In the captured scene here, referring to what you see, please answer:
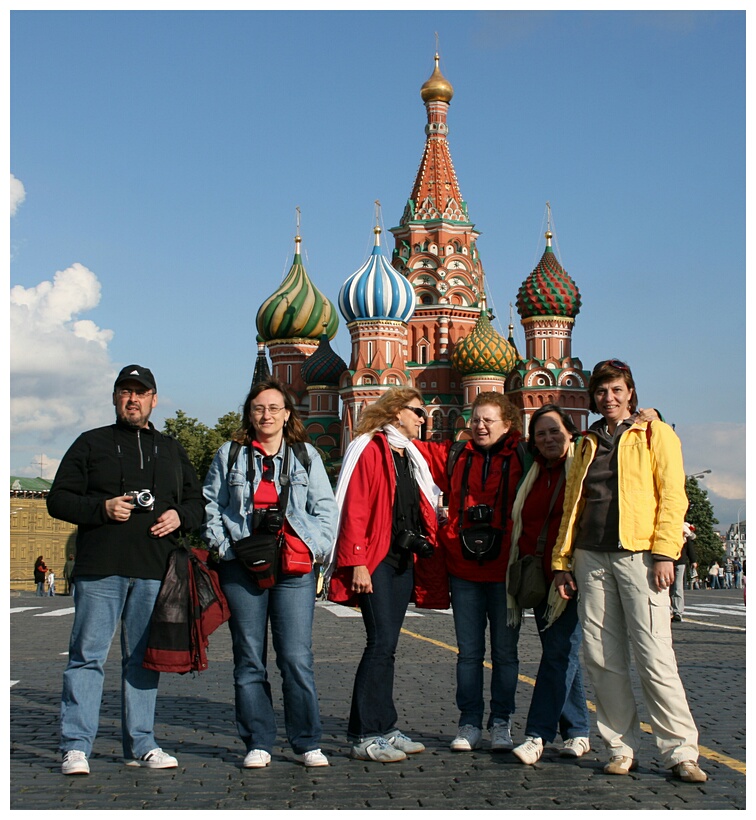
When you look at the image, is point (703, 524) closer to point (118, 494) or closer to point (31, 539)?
point (31, 539)

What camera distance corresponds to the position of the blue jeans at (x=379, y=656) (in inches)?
244

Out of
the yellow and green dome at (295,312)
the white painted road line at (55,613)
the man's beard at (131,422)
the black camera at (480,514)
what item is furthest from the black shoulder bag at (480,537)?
the yellow and green dome at (295,312)

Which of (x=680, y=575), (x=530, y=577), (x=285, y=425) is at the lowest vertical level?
(x=680, y=575)

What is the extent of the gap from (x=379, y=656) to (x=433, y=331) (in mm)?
55083

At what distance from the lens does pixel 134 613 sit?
5961mm

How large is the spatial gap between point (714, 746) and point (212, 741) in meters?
2.80

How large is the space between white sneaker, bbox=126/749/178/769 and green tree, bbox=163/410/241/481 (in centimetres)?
4707

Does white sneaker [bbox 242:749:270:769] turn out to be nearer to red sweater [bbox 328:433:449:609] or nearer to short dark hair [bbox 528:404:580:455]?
red sweater [bbox 328:433:449:609]

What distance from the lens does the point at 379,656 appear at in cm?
633

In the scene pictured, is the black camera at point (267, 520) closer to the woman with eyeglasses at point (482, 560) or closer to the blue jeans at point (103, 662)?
the blue jeans at point (103, 662)

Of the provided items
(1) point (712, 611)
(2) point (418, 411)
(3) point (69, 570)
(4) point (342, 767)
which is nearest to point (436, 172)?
(3) point (69, 570)

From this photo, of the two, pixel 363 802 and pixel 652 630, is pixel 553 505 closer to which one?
pixel 652 630

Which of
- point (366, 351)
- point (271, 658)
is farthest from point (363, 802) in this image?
point (366, 351)
